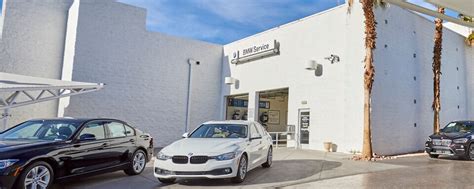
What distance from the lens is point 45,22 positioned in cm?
1653

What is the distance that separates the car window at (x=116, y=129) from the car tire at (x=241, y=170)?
2926 mm

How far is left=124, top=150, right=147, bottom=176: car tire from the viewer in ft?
27.9

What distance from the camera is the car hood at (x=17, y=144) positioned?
6.00m

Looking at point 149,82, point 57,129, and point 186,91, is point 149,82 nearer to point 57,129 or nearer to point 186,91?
point 186,91

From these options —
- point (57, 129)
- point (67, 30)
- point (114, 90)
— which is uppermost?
point (67, 30)

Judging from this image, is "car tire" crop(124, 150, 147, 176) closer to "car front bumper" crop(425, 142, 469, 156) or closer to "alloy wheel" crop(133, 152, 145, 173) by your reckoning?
"alloy wheel" crop(133, 152, 145, 173)

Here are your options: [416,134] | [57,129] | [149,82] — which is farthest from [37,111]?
[416,134]

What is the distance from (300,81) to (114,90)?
29.2 feet

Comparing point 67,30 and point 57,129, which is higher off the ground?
point 67,30

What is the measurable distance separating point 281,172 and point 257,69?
10.5 meters

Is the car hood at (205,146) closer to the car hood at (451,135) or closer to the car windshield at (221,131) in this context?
the car windshield at (221,131)

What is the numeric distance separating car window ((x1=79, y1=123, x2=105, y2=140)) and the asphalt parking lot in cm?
102

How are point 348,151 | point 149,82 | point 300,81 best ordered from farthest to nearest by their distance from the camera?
1. point 149,82
2. point 300,81
3. point 348,151

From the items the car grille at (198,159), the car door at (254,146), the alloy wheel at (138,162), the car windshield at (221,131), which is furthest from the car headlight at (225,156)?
the alloy wheel at (138,162)
